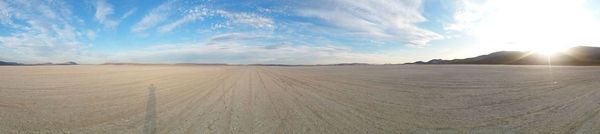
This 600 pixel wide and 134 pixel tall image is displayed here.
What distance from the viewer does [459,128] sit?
579 centimetres

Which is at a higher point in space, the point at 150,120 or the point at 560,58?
the point at 560,58

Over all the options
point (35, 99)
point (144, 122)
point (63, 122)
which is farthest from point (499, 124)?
point (35, 99)

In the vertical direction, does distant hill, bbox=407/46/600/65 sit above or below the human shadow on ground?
above

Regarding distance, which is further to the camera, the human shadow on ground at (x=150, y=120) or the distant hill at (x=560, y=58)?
the distant hill at (x=560, y=58)

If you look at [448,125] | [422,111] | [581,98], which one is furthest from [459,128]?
[581,98]

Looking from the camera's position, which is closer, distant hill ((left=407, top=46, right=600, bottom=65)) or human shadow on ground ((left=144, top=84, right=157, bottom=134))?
human shadow on ground ((left=144, top=84, right=157, bottom=134))

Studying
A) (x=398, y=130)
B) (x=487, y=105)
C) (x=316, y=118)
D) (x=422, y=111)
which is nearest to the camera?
(x=398, y=130)

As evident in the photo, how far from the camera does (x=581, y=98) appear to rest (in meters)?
9.45

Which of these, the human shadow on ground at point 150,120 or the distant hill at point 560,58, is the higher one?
the distant hill at point 560,58

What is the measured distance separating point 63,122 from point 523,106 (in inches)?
395

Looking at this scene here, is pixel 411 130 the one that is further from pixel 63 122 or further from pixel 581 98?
pixel 581 98

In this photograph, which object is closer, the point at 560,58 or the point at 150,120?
the point at 150,120

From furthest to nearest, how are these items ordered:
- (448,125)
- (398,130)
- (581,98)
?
(581,98) < (448,125) < (398,130)

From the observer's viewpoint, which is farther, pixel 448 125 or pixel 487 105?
pixel 487 105
